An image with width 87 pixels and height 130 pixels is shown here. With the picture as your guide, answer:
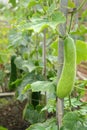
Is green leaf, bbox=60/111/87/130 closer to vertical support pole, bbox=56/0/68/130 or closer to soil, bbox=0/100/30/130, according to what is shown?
vertical support pole, bbox=56/0/68/130

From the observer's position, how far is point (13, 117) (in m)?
2.77

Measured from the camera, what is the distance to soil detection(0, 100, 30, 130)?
2.63 m

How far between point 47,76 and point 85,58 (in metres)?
1.02

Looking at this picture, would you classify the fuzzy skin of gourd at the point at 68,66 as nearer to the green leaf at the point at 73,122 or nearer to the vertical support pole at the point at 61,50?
the vertical support pole at the point at 61,50

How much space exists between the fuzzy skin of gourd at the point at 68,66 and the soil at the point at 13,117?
1578 mm

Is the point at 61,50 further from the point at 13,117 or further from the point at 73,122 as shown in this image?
the point at 13,117

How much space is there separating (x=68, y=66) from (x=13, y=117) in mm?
1774

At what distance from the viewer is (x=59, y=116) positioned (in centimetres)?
128

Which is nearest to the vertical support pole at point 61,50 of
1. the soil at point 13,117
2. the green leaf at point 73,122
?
the green leaf at point 73,122

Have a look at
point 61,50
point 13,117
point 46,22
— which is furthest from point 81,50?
point 13,117

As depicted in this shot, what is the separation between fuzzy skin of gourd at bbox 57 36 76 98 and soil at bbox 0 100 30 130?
158cm

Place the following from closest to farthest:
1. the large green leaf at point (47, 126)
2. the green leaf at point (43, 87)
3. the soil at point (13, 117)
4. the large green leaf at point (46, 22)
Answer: the large green leaf at point (46, 22)
the green leaf at point (43, 87)
the large green leaf at point (47, 126)
the soil at point (13, 117)

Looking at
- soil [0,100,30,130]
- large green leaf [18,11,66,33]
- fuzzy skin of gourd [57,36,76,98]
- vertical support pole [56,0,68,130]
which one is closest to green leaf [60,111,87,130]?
vertical support pole [56,0,68,130]

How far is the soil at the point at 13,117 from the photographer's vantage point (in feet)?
8.64
